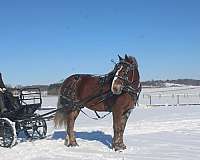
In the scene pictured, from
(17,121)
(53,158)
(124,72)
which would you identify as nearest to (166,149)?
(124,72)

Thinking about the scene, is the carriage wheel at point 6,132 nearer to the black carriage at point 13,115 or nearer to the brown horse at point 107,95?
the black carriage at point 13,115

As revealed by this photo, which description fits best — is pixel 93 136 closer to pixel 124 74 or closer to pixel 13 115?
pixel 13 115

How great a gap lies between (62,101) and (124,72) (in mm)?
2646

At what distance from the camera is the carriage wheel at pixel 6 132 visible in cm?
1136

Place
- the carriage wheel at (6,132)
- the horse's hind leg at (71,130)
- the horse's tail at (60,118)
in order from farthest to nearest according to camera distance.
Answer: the horse's tail at (60,118)
the horse's hind leg at (71,130)
the carriage wheel at (6,132)

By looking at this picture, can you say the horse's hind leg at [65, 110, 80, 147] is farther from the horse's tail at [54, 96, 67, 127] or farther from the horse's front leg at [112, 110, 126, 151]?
the horse's front leg at [112, 110, 126, 151]

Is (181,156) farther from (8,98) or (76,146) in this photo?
(8,98)

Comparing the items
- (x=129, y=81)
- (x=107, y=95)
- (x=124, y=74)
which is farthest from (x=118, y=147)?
(x=124, y=74)

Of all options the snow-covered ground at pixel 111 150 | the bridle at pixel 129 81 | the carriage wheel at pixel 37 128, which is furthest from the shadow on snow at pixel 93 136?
the bridle at pixel 129 81

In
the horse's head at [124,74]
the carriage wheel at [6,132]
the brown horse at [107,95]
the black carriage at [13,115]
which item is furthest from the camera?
the black carriage at [13,115]

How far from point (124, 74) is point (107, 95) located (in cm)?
84

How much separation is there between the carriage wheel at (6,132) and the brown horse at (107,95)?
141cm

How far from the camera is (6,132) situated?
11672mm

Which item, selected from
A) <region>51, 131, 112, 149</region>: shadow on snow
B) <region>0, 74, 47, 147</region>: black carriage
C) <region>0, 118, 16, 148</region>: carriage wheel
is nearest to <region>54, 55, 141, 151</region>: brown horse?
<region>0, 74, 47, 147</region>: black carriage
